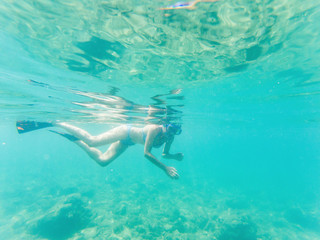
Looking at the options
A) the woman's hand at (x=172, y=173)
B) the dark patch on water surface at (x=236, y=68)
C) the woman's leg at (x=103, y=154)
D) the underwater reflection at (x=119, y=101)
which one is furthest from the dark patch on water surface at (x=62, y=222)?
the dark patch on water surface at (x=236, y=68)

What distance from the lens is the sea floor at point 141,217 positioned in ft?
40.5

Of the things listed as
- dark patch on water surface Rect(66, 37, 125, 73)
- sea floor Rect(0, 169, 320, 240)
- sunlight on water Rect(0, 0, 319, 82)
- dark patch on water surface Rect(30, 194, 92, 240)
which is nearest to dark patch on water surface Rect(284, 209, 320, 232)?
sea floor Rect(0, 169, 320, 240)

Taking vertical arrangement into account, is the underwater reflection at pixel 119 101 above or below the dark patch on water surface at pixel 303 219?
above

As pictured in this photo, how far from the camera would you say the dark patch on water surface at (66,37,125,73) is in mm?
6695

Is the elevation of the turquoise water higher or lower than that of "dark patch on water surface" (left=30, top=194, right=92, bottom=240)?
higher

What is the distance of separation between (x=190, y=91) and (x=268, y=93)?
7.40m

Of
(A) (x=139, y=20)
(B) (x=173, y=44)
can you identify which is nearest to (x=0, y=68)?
(A) (x=139, y=20)

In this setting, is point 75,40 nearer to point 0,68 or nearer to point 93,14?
point 93,14

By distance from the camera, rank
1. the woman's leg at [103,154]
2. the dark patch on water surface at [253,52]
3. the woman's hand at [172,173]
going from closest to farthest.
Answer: the woman's hand at [172,173]
the dark patch on water surface at [253,52]
the woman's leg at [103,154]

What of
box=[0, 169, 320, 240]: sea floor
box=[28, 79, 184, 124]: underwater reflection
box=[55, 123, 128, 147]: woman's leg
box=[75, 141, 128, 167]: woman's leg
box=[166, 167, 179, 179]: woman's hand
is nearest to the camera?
box=[166, 167, 179, 179]: woman's hand

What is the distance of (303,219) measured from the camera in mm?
18656

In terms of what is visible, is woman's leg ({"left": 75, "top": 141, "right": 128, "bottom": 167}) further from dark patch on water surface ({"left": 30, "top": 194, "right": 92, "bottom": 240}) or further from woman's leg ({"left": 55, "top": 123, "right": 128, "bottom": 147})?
dark patch on water surface ({"left": 30, "top": 194, "right": 92, "bottom": 240})

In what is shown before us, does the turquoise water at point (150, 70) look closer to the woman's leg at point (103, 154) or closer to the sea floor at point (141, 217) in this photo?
the sea floor at point (141, 217)

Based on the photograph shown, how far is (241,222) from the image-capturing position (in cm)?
1343
